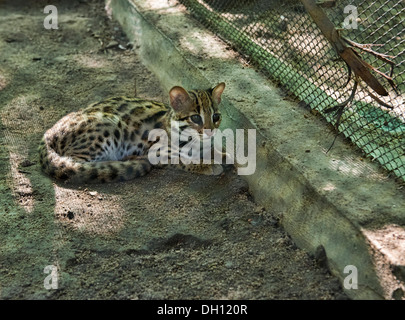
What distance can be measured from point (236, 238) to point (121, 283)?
0.94 metres

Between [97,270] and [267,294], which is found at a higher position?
[267,294]

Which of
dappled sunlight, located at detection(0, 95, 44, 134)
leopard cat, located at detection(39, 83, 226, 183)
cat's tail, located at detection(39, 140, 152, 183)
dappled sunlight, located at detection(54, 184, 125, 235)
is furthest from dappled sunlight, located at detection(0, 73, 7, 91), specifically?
dappled sunlight, located at detection(54, 184, 125, 235)

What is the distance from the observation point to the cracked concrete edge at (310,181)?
11.6 ft

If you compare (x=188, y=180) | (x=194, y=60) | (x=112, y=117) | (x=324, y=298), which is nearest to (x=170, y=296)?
(x=324, y=298)

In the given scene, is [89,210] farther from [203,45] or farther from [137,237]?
[203,45]

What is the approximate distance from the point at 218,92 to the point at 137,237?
59.4 inches

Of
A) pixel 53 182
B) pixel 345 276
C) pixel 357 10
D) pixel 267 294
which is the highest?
pixel 357 10

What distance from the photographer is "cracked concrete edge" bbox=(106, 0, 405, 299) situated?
3528 millimetres

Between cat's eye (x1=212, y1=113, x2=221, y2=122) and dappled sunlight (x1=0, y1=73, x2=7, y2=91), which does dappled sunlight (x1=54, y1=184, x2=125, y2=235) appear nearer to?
cat's eye (x1=212, y1=113, x2=221, y2=122)

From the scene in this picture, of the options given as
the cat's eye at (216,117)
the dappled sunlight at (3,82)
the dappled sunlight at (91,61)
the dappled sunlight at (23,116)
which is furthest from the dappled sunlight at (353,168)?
the dappled sunlight at (3,82)

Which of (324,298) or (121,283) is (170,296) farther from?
(324,298)

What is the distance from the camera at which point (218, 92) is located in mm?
5039

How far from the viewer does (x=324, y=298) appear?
3.67 meters

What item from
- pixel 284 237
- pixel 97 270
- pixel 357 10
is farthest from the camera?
pixel 357 10
